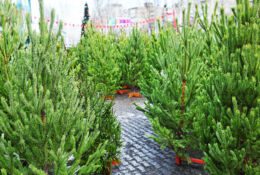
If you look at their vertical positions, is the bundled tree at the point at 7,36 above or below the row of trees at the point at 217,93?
above

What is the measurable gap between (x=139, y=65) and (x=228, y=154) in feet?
30.4

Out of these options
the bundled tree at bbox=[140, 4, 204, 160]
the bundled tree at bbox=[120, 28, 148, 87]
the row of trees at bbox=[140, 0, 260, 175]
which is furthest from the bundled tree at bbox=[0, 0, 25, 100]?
the bundled tree at bbox=[120, 28, 148, 87]

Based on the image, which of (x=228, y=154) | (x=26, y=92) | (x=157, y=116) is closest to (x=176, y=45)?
(x=157, y=116)

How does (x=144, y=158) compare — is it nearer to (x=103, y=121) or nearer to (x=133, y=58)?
(x=103, y=121)

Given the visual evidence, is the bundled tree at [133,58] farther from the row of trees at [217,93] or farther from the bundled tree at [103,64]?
the row of trees at [217,93]

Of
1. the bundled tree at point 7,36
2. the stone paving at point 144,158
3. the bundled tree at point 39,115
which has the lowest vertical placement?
the stone paving at point 144,158

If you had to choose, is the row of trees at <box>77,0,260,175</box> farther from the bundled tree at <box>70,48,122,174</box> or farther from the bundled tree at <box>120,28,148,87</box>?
the bundled tree at <box>120,28,148,87</box>

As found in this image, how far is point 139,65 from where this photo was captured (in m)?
12.9

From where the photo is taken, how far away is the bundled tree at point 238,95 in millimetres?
3648

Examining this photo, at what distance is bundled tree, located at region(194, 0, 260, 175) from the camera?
3.65 metres

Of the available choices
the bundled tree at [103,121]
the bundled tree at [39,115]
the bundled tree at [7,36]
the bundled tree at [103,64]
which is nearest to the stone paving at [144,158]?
the bundled tree at [103,121]

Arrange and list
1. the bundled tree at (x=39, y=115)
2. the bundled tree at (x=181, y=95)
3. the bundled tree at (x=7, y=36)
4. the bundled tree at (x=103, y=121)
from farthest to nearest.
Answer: the bundled tree at (x=181, y=95) → the bundled tree at (x=103, y=121) → the bundled tree at (x=7, y=36) → the bundled tree at (x=39, y=115)

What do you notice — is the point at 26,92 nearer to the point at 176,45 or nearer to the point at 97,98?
the point at 97,98

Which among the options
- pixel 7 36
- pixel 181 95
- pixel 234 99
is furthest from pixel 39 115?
pixel 181 95
